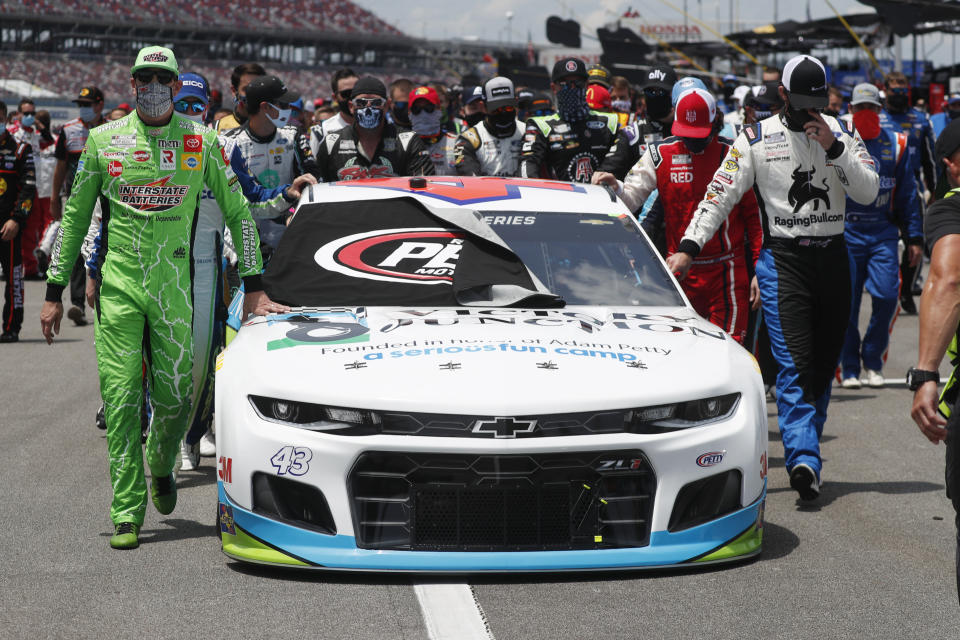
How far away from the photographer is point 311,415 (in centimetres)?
445

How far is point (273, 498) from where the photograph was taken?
14.7 feet

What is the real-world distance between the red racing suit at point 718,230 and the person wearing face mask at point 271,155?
191cm

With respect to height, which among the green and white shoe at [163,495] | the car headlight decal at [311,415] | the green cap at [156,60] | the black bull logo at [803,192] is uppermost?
the green cap at [156,60]

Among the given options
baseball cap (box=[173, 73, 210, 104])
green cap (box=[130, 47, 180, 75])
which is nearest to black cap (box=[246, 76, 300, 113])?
baseball cap (box=[173, 73, 210, 104])

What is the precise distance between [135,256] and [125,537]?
3.71 feet

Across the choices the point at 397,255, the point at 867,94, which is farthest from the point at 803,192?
the point at 867,94

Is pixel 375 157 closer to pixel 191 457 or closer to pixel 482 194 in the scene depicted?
pixel 482 194

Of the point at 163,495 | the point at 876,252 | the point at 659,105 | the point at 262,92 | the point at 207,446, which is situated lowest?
the point at 207,446

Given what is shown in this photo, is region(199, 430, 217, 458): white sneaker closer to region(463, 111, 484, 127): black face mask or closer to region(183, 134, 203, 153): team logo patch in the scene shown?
region(183, 134, 203, 153): team logo patch

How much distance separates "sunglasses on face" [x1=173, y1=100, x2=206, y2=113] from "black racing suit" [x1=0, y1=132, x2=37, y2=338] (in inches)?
219

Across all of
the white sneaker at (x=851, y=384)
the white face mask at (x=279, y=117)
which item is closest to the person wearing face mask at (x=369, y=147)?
the white face mask at (x=279, y=117)

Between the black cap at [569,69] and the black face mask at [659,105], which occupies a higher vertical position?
the black cap at [569,69]

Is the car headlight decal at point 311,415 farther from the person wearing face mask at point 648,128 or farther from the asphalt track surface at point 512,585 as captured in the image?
the person wearing face mask at point 648,128

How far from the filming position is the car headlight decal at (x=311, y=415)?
14.4 feet
